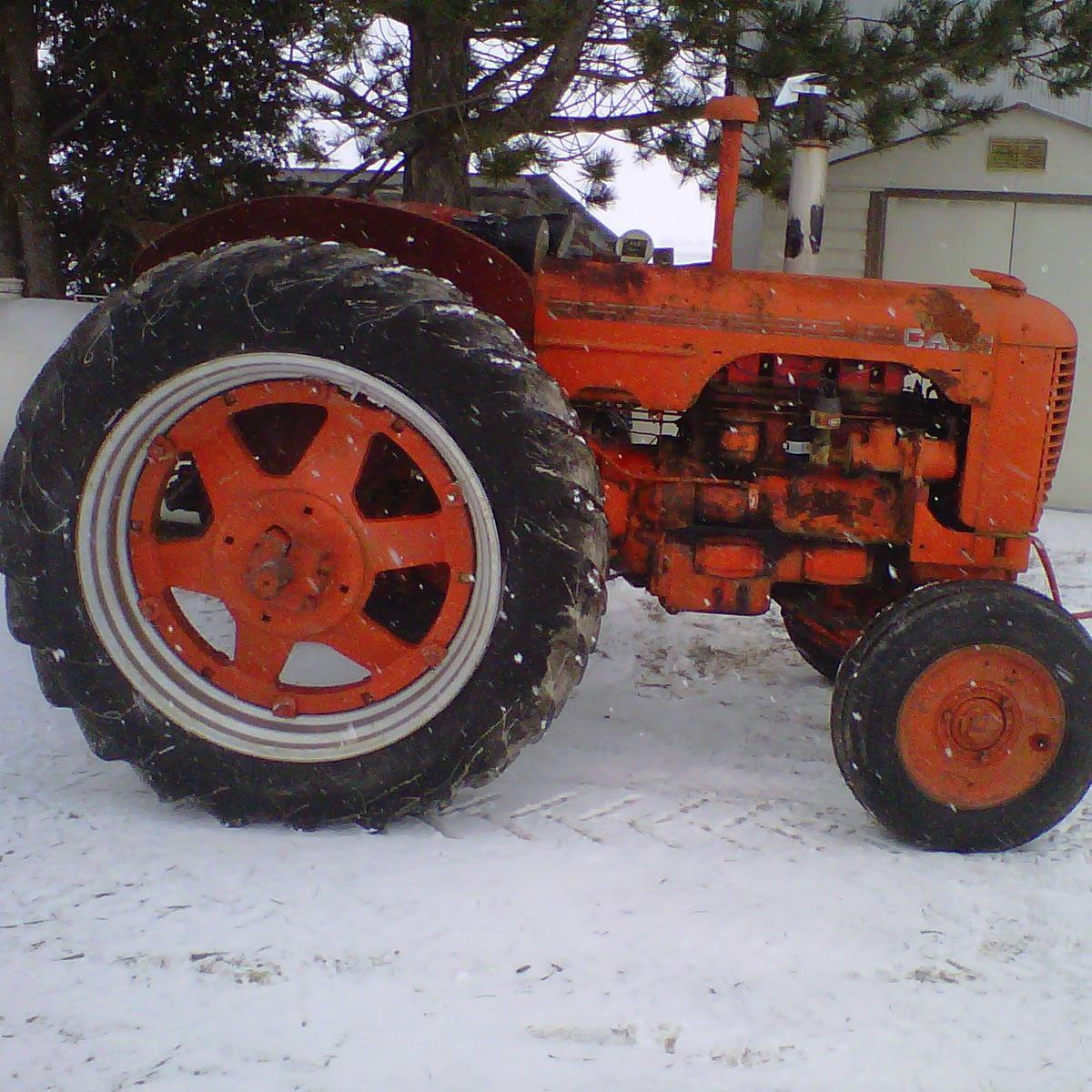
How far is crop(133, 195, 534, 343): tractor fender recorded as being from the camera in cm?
249

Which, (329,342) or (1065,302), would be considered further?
(1065,302)

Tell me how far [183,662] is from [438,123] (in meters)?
3.65

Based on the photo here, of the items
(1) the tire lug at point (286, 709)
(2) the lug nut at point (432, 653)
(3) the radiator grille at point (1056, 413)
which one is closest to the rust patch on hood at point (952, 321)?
(3) the radiator grille at point (1056, 413)

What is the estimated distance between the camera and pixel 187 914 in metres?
2.03

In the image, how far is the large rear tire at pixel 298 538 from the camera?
2242 millimetres

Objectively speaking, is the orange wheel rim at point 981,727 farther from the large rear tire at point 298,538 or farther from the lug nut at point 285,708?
the lug nut at point 285,708

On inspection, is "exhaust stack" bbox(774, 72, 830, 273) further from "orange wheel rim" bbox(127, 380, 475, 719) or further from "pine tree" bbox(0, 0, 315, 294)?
"pine tree" bbox(0, 0, 315, 294)

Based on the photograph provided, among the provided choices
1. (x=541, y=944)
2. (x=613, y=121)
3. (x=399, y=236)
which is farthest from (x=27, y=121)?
(x=541, y=944)

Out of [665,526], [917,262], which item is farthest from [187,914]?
[917,262]

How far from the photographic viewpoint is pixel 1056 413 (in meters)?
2.70

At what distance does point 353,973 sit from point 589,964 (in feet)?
1.32

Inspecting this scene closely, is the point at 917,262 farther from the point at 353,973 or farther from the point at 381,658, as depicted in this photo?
the point at 353,973

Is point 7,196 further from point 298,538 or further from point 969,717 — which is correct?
point 969,717

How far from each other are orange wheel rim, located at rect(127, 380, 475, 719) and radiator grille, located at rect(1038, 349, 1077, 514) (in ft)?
4.61
